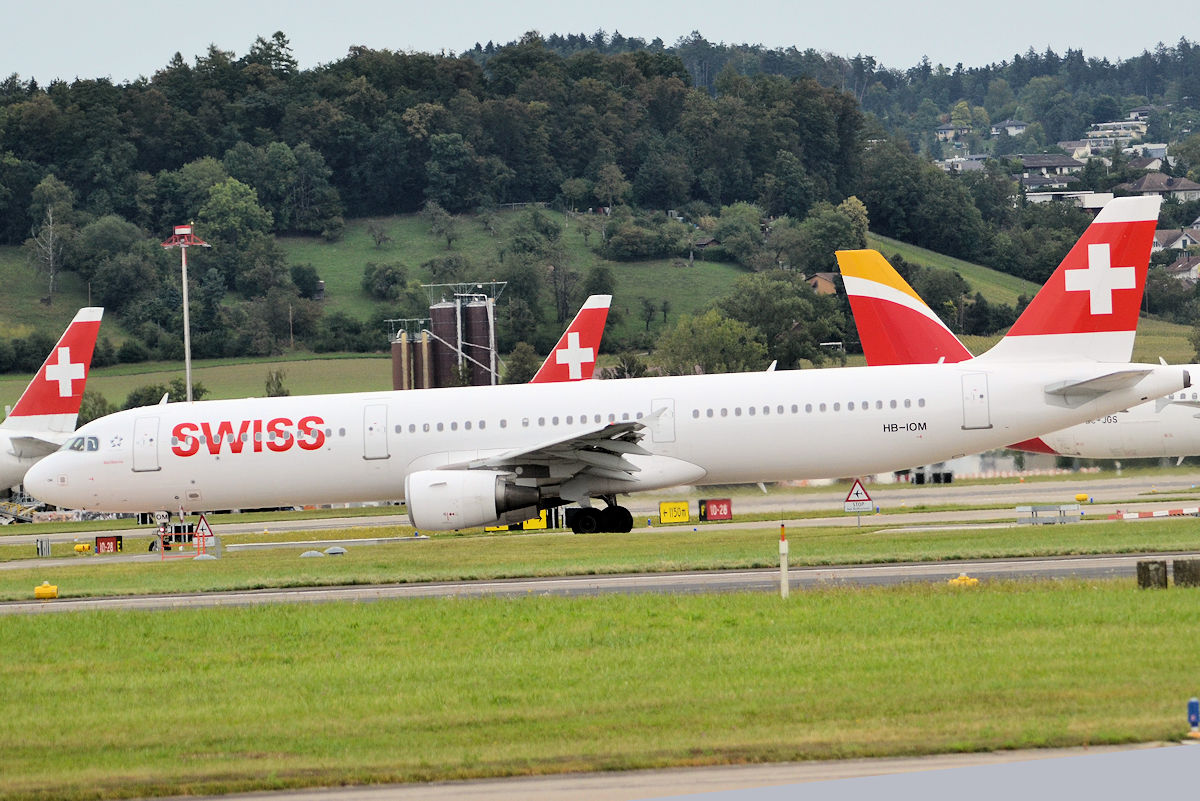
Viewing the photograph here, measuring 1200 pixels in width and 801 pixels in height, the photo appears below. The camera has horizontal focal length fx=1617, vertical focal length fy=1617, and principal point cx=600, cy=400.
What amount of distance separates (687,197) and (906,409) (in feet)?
440

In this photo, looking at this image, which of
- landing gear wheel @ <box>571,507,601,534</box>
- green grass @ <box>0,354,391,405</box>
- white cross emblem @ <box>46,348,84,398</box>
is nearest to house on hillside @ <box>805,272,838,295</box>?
green grass @ <box>0,354,391,405</box>

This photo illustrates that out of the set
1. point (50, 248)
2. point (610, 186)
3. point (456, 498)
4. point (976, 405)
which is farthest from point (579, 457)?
point (610, 186)

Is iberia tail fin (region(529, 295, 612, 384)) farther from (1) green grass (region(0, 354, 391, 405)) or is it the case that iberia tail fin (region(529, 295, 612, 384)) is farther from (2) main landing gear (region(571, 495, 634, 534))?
(1) green grass (region(0, 354, 391, 405))

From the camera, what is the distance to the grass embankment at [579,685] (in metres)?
11.9

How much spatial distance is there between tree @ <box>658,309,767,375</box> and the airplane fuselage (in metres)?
55.5

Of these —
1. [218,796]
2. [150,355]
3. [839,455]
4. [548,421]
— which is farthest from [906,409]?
[150,355]

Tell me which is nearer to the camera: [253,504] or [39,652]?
[39,652]

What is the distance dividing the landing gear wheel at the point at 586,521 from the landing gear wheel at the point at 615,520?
4.7 inches

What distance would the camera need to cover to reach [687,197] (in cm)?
16250

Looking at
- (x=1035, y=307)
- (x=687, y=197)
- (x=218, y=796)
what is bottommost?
(x=218, y=796)

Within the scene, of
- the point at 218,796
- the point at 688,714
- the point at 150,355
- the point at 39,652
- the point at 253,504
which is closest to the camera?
the point at 218,796

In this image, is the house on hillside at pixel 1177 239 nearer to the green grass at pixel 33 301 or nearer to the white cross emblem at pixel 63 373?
the green grass at pixel 33 301

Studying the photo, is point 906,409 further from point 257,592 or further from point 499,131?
point 499,131

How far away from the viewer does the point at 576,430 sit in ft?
101
